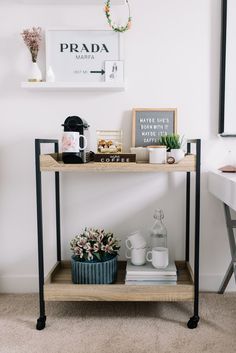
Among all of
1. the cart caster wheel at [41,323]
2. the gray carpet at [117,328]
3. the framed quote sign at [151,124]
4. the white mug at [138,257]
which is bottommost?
the gray carpet at [117,328]

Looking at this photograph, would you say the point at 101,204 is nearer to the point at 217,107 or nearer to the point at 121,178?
the point at 121,178

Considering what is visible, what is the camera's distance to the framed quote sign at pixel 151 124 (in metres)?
1.94

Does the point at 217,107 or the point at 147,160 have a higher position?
the point at 217,107

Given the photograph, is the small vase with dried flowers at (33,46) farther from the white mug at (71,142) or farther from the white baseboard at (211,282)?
the white baseboard at (211,282)

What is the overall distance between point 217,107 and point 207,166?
0.34 m

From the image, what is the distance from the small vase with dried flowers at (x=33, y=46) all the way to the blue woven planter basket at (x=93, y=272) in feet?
3.28

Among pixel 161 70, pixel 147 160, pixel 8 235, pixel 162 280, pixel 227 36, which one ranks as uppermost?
pixel 227 36

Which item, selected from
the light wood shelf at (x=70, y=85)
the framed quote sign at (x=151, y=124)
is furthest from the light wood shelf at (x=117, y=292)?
the light wood shelf at (x=70, y=85)

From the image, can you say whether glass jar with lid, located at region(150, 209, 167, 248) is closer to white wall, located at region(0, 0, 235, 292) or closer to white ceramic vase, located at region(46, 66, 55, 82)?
white wall, located at region(0, 0, 235, 292)

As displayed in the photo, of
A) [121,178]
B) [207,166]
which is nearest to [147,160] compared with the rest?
[121,178]

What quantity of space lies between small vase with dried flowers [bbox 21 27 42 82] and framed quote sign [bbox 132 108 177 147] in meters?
0.57

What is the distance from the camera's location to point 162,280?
5.59ft

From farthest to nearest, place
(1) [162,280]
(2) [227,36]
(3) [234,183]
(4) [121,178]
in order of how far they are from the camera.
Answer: (4) [121,178], (2) [227,36], (1) [162,280], (3) [234,183]

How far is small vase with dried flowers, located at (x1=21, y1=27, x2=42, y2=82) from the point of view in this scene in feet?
6.07
